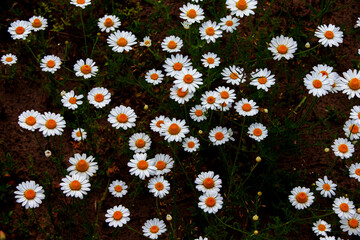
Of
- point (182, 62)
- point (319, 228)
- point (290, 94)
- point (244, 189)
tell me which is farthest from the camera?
point (290, 94)

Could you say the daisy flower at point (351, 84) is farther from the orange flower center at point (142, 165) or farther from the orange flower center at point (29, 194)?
the orange flower center at point (29, 194)

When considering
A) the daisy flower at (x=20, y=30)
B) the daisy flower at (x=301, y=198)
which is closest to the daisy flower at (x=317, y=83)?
the daisy flower at (x=301, y=198)

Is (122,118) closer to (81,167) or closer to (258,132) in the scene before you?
(81,167)

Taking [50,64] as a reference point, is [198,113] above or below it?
below

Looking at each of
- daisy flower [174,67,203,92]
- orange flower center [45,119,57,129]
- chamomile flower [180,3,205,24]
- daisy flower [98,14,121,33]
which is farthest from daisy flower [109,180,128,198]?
chamomile flower [180,3,205,24]

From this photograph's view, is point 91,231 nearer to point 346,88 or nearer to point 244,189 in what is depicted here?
point 244,189

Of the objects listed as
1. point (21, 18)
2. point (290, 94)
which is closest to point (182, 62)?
point (290, 94)

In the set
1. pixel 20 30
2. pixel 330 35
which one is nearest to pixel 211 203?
pixel 330 35
